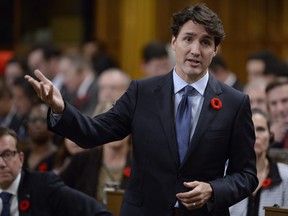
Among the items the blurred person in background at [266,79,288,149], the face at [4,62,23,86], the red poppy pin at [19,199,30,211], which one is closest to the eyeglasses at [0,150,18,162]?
the red poppy pin at [19,199,30,211]

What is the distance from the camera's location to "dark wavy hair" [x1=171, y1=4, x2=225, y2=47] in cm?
400

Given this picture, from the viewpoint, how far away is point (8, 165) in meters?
5.39

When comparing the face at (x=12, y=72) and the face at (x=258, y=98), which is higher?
the face at (x=258, y=98)

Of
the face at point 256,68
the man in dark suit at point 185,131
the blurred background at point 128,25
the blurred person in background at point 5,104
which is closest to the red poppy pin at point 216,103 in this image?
the man in dark suit at point 185,131

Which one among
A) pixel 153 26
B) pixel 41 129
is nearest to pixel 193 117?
pixel 41 129

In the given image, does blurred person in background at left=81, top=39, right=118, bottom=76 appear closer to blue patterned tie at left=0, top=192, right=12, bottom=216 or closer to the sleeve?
blue patterned tie at left=0, top=192, right=12, bottom=216

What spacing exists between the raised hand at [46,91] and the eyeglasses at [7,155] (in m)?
1.56

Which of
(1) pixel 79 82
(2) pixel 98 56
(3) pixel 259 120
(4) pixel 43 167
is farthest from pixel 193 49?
(2) pixel 98 56

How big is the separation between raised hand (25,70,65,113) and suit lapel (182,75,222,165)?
1.78 feet

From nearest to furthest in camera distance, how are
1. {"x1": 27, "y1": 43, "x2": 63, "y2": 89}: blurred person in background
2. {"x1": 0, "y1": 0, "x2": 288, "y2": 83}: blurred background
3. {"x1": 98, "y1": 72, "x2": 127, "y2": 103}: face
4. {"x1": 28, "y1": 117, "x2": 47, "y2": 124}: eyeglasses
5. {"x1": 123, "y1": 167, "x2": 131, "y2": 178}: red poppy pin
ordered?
1. {"x1": 123, "y1": 167, "x2": 131, "y2": 178}: red poppy pin
2. {"x1": 28, "y1": 117, "x2": 47, "y2": 124}: eyeglasses
3. {"x1": 98, "y1": 72, "x2": 127, "y2": 103}: face
4. {"x1": 27, "y1": 43, "x2": 63, "y2": 89}: blurred person in background
5. {"x1": 0, "y1": 0, "x2": 288, "y2": 83}: blurred background

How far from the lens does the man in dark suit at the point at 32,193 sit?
17.3 ft

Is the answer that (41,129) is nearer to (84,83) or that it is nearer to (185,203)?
(84,83)

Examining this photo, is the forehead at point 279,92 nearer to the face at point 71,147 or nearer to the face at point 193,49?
the face at point 71,147

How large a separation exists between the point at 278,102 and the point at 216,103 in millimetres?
3656
